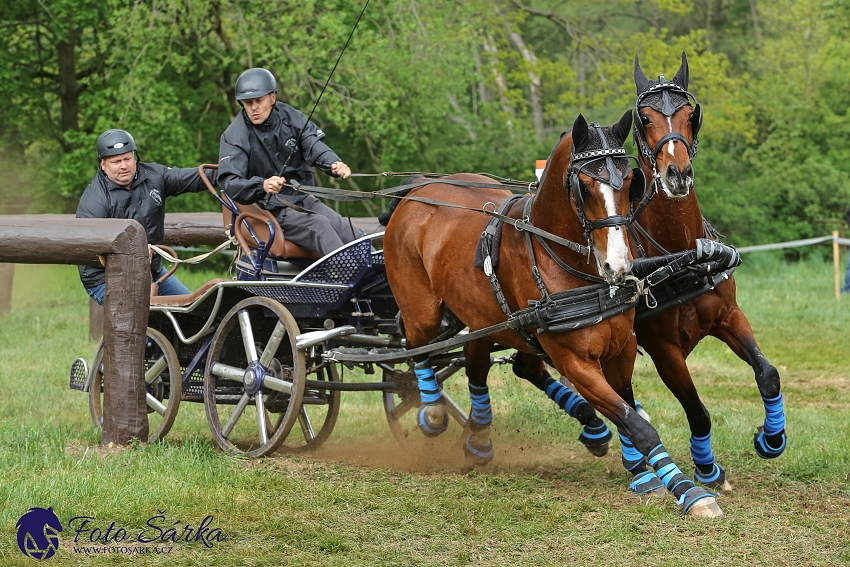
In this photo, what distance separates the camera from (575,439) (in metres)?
7.37

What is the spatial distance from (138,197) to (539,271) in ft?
10.8

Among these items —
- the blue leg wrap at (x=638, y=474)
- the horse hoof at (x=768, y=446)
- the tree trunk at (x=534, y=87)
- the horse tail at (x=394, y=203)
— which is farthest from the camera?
the tree trunk at (x=534, y=87)

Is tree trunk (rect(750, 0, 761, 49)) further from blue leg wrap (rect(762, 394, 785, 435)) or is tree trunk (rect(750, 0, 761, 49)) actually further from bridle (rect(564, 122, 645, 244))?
bridle (rect(564, 122, 645, 244))

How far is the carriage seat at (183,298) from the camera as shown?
6738mm

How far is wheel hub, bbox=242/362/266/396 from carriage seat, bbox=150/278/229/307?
58 cm

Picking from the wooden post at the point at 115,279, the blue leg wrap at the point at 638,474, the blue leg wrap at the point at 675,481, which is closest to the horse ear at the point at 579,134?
the blue leg wrap at the point at 675,481

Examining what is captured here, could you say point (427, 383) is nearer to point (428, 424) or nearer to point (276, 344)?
point (428, 424)

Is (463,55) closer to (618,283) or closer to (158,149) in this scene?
(158,149)

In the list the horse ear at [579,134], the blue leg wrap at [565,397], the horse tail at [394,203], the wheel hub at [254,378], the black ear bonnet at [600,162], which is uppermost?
the horse ear at [579,134]

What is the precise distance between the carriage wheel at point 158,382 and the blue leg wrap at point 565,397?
2.40 metres

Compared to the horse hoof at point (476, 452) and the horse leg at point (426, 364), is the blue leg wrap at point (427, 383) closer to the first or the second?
the horse leg at point (426, 364)

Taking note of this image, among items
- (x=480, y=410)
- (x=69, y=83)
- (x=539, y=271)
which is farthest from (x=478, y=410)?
(x=69, y=83)

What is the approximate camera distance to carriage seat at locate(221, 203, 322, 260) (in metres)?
6.59

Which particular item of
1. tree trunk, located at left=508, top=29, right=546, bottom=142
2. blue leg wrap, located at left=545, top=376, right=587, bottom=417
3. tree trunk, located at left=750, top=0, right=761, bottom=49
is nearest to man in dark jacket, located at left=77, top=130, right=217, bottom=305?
blue leg wrap, located at left=545, top=376, right=587, bottom=417
